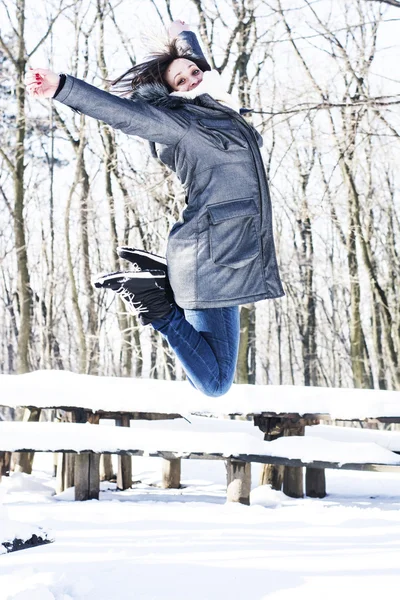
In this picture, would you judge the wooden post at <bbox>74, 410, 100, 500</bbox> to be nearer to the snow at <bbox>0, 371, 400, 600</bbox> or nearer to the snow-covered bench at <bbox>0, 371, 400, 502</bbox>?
the snow-covered bench at <bbox>0, 371, 400, 502</bbox>

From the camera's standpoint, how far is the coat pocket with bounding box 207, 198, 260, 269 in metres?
2.87

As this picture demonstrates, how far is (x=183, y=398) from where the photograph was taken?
5961mm

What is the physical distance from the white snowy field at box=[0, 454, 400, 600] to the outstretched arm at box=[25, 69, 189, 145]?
1.58m

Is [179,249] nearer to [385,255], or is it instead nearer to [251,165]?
[251,165]

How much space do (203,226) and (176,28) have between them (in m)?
0.94

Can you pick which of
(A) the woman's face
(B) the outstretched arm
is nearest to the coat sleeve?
(B) the outstretched arm

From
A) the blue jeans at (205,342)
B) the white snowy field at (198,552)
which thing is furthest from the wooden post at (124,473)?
the blue jeans at (205,342)

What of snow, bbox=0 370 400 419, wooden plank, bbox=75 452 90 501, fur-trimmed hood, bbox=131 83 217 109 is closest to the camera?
fur-trimmed hood, bbox=131 83 217 109

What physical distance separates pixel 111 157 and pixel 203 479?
33.5 ft

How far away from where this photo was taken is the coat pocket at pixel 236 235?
2.87 m

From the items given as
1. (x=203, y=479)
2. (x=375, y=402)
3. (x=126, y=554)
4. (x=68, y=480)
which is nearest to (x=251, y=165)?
(x=126, y=554)

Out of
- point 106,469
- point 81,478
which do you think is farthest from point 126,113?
point 106,469

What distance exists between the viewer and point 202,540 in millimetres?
3949

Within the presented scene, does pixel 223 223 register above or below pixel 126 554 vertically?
above
